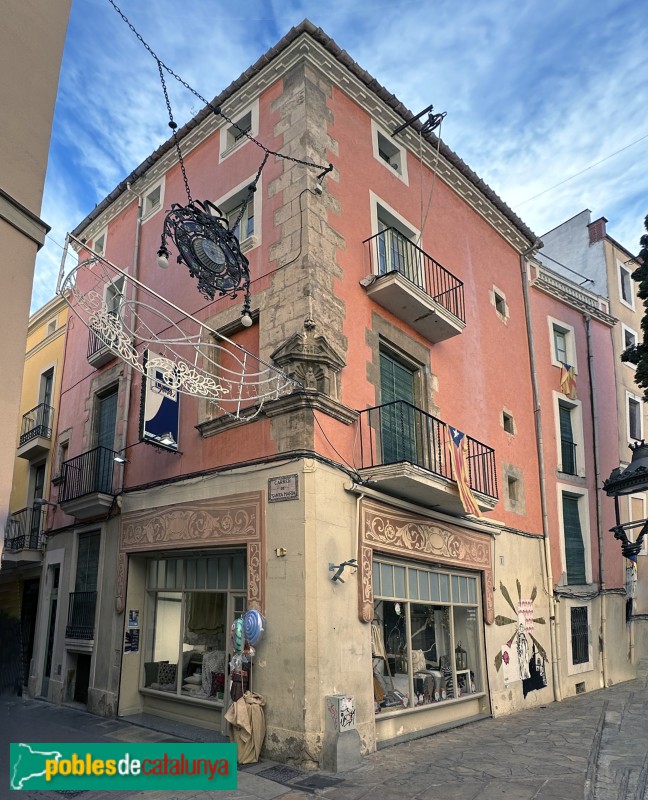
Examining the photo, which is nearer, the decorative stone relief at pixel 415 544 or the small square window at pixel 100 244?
the decorative stone relief at pixel 415 544

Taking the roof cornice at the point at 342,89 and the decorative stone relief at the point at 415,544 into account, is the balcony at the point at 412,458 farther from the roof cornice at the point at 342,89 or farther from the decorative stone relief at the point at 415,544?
the roof cornice at the point at 342,89

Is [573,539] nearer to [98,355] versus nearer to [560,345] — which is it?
[560,345]

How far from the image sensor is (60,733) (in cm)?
980

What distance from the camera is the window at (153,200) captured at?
47.0 ft

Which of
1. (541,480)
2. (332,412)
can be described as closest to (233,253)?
(332,412)

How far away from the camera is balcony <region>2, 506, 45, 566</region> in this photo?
15172 millimetres

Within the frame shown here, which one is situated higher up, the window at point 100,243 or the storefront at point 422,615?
the window at point 100,243

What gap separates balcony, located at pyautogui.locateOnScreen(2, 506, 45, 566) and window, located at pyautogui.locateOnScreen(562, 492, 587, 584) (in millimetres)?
13095

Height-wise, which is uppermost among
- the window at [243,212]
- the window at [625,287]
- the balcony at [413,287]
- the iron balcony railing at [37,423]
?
the window at [625,287]

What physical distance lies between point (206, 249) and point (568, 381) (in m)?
12.3

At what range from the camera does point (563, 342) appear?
18.6m

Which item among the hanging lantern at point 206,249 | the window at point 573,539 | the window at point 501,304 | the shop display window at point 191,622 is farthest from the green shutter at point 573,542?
the hanging lantern at point 206,249

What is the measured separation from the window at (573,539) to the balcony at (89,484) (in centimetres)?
1127

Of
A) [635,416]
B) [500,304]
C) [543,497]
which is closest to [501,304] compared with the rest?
[500,304]
